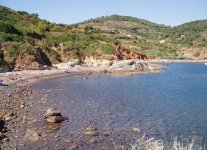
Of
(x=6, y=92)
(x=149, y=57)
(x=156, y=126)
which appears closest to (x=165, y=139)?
(x=156, y=126)

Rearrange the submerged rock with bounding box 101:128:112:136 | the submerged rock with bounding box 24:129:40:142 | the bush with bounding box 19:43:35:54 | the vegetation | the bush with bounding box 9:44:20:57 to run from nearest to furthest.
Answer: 1. the vegetation
2. the submerged rock with bounding box 24:129:40:142
3. the submerged rock with bounding box 101:128:112:136
4. the bush with bounding box 9:44:20:57
5. the bush with bounding box 19:43:35:54

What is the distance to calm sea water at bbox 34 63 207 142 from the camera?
103 feet

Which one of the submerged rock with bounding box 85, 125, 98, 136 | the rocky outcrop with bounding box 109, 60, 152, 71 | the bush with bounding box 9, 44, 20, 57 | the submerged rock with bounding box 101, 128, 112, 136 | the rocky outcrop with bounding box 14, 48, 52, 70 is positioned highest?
the bush with bounding box 9, 44, 20, 57

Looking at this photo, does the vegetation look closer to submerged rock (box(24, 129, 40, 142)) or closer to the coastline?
the coastline

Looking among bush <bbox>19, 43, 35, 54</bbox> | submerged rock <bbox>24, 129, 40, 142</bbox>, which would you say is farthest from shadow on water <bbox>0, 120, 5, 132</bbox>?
bush <bbox>19, 43, 35, 54</bbox>

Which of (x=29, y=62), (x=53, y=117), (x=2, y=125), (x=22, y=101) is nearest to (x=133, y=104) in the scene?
(x=53, y=117)

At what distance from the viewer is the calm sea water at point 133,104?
3128 centimetres

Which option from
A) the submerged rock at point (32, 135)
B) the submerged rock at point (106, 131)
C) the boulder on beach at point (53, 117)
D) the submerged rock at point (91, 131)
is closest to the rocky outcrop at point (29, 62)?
the boulder on beach at point (53, 117)

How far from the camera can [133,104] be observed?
41.6m

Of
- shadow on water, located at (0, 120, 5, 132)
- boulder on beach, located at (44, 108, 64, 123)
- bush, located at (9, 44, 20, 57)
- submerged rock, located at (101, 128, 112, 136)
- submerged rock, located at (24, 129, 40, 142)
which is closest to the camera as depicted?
submerged rock, located at (24, 129, 40, 142)

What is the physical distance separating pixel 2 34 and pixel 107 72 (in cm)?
2645

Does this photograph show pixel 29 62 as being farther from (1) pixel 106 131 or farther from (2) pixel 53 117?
(1) pixel 106 131

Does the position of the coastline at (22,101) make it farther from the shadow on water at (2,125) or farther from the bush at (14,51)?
the bush at (14,51)

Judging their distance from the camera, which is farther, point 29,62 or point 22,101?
point 29,62
